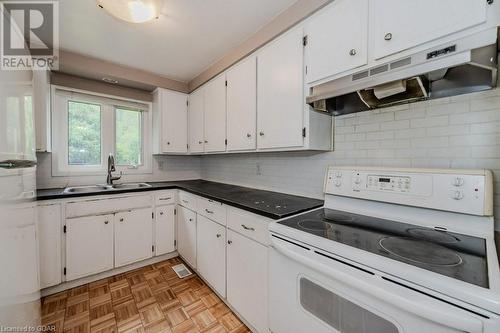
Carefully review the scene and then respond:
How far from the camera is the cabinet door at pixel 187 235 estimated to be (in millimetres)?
2205

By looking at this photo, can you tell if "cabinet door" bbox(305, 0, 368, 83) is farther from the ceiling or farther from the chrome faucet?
the chrome faucet

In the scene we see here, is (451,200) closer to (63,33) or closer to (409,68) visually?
(409,68)

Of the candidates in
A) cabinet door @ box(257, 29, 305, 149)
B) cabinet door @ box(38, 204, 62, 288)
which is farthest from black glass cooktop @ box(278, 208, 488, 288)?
A: cabinet door @ box(38, 204, 62, 288)

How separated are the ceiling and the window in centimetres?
62

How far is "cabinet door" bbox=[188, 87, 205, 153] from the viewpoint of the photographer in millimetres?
2645

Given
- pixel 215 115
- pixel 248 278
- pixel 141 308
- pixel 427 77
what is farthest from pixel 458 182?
pixel 141 308

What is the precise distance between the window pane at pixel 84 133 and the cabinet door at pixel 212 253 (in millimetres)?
1679

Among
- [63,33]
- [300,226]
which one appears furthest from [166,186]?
[300,226]

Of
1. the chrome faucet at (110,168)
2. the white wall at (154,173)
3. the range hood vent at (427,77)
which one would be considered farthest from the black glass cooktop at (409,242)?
the white wall at (154,173)

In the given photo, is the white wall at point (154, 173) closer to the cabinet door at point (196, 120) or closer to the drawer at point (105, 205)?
the cabinet door at point (196, 120)

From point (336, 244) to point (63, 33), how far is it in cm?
269

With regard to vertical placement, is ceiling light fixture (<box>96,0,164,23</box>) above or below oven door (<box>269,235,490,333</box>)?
above

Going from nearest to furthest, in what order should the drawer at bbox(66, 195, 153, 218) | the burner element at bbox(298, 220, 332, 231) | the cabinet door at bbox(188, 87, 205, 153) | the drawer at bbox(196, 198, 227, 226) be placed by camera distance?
the burner element at bbox(298, 220, 332, 231), the drawer at bbox(196, 198, 227, 226), the drawer at bbox(66, 195, 153, 218), the cabinet door at bbox(188, 87, 205, 153)

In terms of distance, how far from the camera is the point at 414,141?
123 cm
